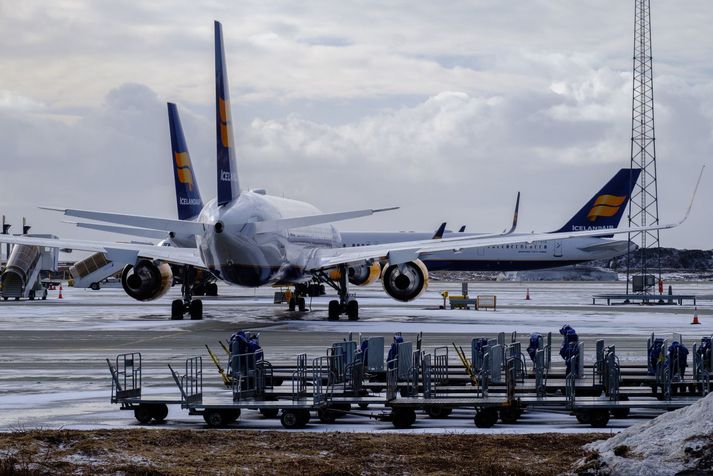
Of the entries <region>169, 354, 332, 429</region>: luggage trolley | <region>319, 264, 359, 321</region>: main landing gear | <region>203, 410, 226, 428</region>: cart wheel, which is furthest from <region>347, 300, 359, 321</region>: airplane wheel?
<region>203, 410, 226, 428</region>: cart wheel

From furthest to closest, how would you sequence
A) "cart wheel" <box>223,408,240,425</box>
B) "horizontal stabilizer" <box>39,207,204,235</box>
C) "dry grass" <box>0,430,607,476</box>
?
"horizontal stabilizer" <box>39,207,204,235</box> → "cart wheel" <box>223,408,240,425</box> → "dry grass" <box>0,430,607,476</box>

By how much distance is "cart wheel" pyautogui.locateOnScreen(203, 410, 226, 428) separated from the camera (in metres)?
17.4

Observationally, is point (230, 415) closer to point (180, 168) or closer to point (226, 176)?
point (226, 176)

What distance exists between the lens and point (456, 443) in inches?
584

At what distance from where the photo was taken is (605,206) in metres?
87.4

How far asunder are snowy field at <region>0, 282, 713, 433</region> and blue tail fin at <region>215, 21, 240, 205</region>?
5.03 m

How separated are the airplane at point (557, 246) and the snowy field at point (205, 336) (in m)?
23.6

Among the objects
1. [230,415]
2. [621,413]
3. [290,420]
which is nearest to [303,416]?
[290,420]

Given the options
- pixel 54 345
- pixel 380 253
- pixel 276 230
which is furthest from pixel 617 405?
pixel 380 253

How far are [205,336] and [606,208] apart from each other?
5637cm

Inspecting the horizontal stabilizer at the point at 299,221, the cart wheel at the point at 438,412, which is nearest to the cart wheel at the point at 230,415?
the cart wheel at the point at 438,412

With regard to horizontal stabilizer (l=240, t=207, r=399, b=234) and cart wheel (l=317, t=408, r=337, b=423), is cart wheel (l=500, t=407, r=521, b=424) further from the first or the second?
horizontal stabilizer (l=240, t=207, r=399, b=234)

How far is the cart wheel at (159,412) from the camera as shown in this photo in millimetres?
17844

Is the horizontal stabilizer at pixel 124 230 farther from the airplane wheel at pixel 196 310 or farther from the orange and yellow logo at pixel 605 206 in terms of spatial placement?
the orange and yellow logo at pixel 605 206
